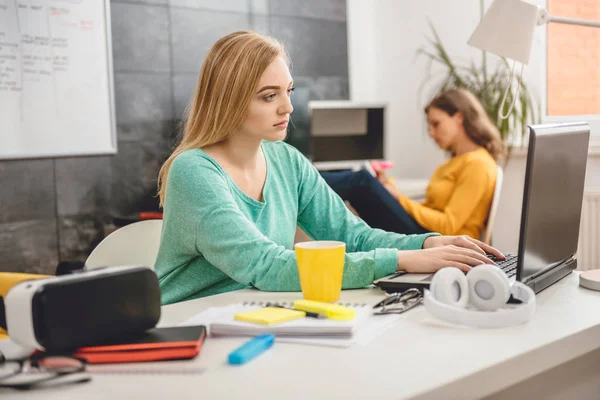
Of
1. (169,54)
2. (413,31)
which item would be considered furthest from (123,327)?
(413,31)

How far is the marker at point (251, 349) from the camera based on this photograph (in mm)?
899

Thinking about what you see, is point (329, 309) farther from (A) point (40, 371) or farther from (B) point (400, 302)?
(A) point (40, 371)

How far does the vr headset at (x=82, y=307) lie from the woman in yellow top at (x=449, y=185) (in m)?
1.91

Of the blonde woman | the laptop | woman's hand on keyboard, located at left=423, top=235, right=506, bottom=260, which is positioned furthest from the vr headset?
woman's hand on keyboard, located at left=423, top=235, right=506, bottom=260

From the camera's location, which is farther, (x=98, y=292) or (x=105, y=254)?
(x=105, y=254)

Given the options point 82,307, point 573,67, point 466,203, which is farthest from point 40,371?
point 573,67

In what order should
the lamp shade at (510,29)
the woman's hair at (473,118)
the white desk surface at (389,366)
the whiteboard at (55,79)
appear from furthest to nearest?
1. the woman's hair at (473,118)
2. the whiteboard at (55,79)
3. the lamp shade at (510,29)
4. the white desk surface at (389,366)

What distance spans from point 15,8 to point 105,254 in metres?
1.83

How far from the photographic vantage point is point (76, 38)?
3.26 m

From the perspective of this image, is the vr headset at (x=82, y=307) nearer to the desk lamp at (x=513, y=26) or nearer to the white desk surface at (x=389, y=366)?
the white desk surface at (x=389, y=366)

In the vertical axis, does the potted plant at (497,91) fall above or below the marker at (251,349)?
above

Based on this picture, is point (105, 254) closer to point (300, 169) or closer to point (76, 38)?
point (300, 169)

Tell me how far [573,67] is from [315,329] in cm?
325

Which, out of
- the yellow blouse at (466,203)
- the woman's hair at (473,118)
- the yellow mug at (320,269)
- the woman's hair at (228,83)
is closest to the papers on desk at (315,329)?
the yellow mug at (320,269)
